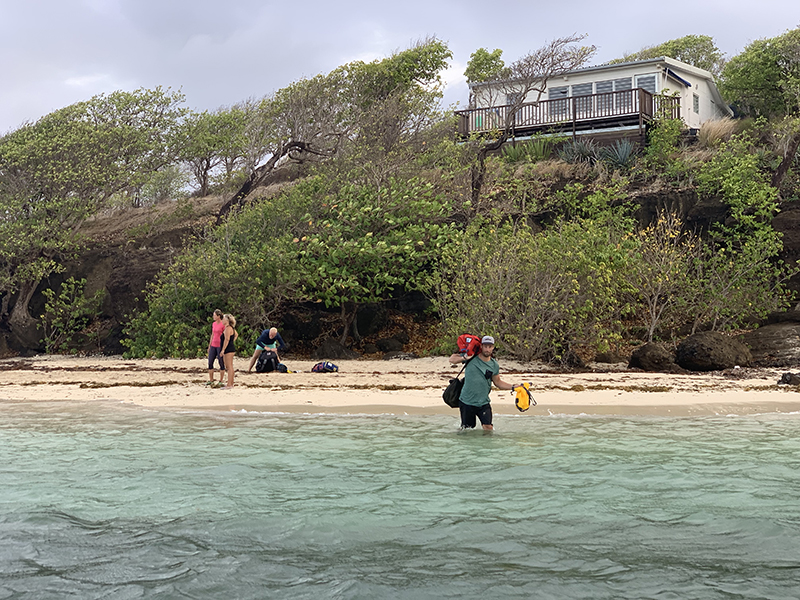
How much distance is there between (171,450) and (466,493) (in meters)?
4.26

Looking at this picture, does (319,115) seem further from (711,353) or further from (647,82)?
(711,353)

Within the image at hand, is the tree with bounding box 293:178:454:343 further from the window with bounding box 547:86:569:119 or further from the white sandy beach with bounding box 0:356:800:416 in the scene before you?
the window with bounding box 547:86:569:119

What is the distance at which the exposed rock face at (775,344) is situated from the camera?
1770 cm

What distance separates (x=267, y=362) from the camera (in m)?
18.0

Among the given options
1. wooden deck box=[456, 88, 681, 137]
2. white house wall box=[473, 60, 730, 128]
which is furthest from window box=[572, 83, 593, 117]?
white house wall box=[473, 60, 730, 128]

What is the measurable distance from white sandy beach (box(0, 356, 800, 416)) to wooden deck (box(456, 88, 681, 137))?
15736 mm

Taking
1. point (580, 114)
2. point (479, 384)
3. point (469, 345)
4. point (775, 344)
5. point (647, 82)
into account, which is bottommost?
point (479, 384)

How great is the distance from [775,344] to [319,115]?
64.8 feet

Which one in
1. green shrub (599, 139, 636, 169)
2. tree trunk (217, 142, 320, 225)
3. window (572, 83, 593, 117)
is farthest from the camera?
window (572, 83, 593, 117)

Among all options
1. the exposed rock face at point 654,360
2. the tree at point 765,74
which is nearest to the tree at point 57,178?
the exposed rock face at point 654,360

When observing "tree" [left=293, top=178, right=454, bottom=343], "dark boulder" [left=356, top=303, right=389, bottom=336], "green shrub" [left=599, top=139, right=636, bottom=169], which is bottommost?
"dark boulder" [left=356, top=303, right=389, bottom=336]

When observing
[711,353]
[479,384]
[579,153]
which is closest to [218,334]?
[479,384]

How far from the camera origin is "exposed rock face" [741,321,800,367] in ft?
58.1

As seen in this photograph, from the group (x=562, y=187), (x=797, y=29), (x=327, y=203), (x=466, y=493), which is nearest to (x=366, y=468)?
(x=466, y=493)
